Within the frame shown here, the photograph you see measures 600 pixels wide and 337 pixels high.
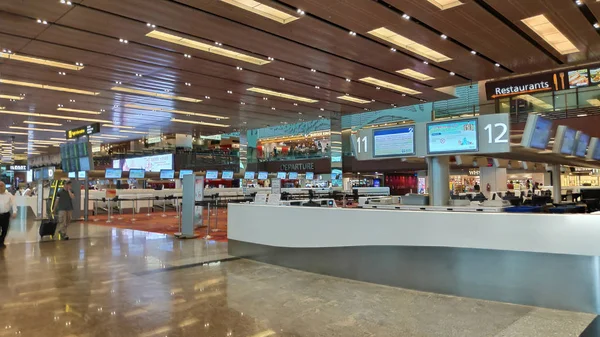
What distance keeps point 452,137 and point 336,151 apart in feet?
63.9

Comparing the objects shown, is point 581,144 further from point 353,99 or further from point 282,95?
point 282,95

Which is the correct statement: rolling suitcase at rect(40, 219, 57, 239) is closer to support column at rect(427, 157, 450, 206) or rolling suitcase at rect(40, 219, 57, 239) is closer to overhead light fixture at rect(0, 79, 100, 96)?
overhead light fixture at rect(0, 79, 100, 96)

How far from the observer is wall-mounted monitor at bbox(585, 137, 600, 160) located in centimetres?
953

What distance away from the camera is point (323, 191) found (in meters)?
18.5

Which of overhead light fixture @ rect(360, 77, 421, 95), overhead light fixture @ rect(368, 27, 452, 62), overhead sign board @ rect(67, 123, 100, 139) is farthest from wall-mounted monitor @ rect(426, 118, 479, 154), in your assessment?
overhead sign board @ rect(67, 123, 100, 139)

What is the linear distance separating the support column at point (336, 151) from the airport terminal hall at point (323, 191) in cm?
268

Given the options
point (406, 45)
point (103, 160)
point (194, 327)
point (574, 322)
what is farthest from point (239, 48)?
point (103, 160)

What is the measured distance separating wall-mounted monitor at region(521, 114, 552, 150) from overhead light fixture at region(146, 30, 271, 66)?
834 centimetres

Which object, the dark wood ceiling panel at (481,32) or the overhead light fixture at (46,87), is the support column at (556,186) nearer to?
the dark wood ceiling panel at (481,32)

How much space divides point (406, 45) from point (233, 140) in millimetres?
32970

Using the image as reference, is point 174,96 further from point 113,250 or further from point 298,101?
point 113,250

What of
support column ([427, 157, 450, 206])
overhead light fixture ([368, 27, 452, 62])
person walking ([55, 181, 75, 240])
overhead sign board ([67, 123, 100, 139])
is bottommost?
person walking ([55, 181, 75, 240])

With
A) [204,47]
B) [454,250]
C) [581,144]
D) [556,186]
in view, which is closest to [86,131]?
[204,47]

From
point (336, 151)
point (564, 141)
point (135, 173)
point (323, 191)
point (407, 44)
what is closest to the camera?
point (564, 141)
